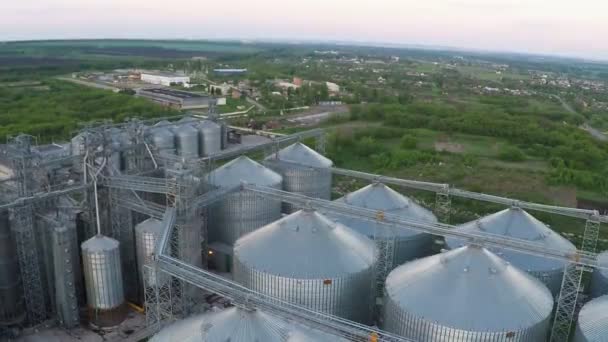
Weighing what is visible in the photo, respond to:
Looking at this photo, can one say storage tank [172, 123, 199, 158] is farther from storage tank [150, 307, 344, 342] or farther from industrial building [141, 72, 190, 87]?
industrial building [141, 72, 190, 87]

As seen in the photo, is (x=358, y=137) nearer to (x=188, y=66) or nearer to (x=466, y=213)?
(x=466, y=213)

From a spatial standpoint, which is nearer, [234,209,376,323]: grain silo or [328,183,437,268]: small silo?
[234,209,376,323]: grain silo

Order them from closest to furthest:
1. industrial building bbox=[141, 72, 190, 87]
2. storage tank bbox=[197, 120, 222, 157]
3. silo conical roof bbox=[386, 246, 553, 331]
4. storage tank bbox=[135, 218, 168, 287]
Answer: silo conical roof bbox=[386, 246, 553, 331]
storage tank bbox=[135, 218, 168, 287]
storage tank bbox=[197, 120, 222, 157]
industrial building bbox=[141, 72, 190, 87]

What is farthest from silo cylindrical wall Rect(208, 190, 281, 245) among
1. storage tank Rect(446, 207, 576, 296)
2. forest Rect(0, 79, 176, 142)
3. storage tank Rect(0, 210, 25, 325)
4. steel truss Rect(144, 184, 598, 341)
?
forest Rect(0, 79, 176, 142)

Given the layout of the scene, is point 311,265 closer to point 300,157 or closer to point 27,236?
point 27,236

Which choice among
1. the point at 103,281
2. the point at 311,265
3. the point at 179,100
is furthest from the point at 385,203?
the point at 179,100

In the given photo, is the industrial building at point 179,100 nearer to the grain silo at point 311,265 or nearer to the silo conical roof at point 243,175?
the silo conical roof at point 243,175

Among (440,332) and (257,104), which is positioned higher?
(440,332)

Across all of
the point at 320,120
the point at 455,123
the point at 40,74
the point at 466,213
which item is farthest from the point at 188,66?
the point at 466,213
